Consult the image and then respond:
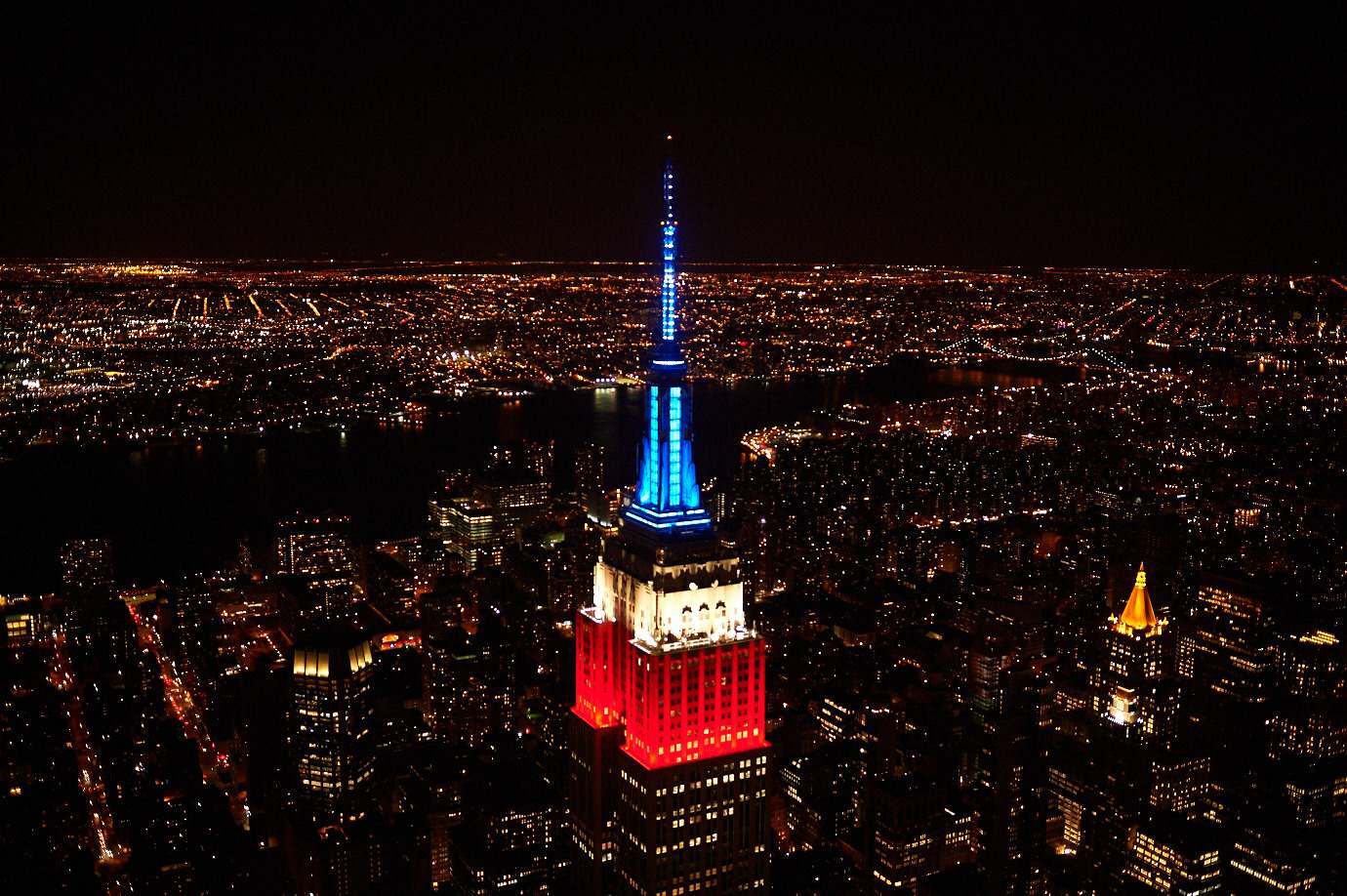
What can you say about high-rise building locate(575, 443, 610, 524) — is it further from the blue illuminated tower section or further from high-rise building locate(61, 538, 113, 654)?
the blue illuminated tower section

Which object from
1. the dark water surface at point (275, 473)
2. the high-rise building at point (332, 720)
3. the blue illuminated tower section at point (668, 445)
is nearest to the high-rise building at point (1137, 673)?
the high-rise building at point (332, 720)

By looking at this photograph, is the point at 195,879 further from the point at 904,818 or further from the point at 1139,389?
the point at 1139,389

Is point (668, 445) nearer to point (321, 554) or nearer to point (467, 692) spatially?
point (467, 692)

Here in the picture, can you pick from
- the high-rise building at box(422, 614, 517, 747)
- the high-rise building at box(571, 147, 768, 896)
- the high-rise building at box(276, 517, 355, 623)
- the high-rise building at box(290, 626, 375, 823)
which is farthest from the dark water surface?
the high-rise building at box(571, 147, 768, 896)

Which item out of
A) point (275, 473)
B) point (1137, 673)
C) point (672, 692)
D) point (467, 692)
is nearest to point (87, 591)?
point (275, 473)

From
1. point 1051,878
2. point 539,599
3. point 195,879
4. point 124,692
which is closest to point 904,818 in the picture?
point 1051,878
